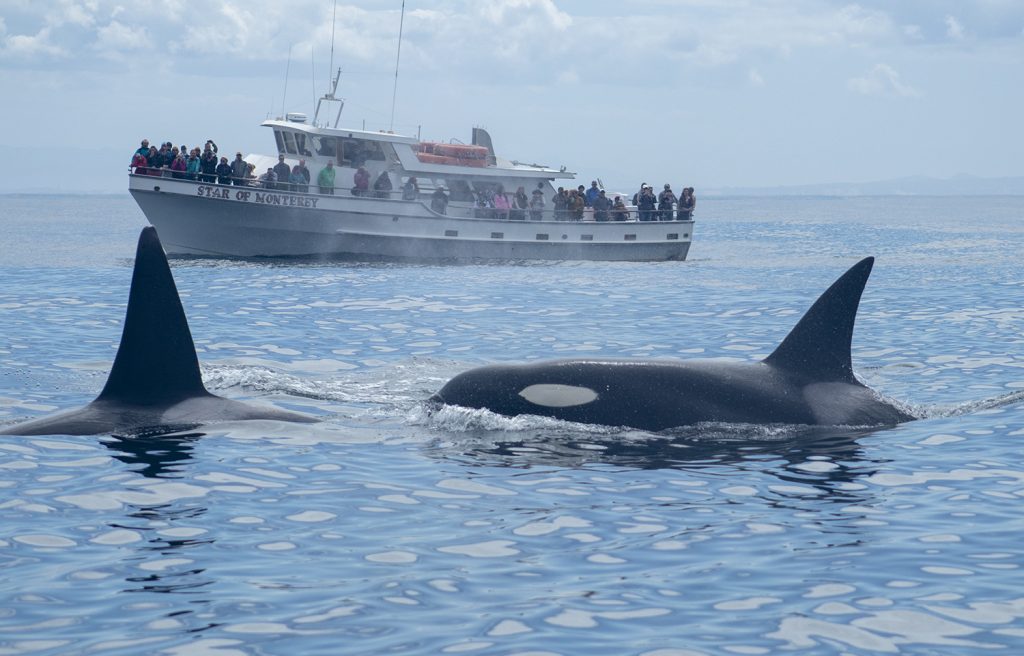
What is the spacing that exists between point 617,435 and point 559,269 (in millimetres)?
30445

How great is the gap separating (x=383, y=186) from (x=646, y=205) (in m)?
10.7

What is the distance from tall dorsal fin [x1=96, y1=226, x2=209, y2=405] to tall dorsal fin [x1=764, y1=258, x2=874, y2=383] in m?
5.68

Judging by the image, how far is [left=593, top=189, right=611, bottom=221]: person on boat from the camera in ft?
154

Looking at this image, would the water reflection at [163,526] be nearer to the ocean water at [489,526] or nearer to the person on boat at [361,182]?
the ocean water at [489,526]

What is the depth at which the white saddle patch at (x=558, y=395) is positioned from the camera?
12359 millimetres

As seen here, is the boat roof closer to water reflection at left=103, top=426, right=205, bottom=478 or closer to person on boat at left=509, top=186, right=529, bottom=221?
person on boat at left=509, top=186, right=529, bottom=221

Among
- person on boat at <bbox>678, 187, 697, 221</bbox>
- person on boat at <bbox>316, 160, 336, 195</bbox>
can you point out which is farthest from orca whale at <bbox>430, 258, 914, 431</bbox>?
person on boat at <bbox>678, 187, 697, 221</bbox>

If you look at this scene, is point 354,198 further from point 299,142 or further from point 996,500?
point 996,500

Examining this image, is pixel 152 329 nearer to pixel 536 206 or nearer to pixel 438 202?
pixel 438 202

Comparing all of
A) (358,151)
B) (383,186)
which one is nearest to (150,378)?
(383,186)

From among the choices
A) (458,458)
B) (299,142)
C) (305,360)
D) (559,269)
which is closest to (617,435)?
(458,458)

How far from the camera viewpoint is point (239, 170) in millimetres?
41500

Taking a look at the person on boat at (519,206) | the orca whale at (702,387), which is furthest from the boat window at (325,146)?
the orca whale at (702,387)

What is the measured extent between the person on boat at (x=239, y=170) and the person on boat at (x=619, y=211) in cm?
1356
